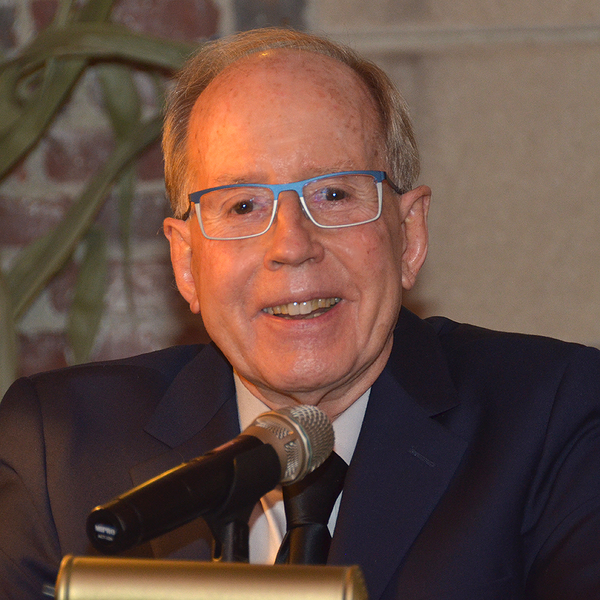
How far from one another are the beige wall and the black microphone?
1.41 metres

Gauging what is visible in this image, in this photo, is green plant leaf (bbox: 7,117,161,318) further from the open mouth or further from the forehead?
the open mouth

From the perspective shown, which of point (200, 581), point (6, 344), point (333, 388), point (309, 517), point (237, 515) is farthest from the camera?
point (6, 344)

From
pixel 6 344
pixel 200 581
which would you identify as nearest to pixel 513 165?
pixel 6 344

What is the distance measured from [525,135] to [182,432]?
130 centimetres

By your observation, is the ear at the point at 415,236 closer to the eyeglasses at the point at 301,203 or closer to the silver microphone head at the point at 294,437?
the eyeglasses at the point at 301,203

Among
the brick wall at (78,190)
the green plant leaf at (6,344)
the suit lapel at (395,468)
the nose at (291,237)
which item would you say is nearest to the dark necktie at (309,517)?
the suit lapel at (395,468)

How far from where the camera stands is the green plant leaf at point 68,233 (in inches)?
76.0

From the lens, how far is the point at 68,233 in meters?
1.93

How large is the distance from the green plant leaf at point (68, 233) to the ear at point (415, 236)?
723 mm

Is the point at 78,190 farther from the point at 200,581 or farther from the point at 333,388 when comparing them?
the point at 200,581

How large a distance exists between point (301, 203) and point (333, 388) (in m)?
0.32

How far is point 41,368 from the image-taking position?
2.20m

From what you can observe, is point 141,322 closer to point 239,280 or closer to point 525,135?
point 239,280

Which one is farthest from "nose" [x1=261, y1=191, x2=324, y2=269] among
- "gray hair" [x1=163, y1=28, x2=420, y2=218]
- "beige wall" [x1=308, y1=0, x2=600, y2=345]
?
"beige wall" [x1=308, y1=0, x2=600, y2=345]
